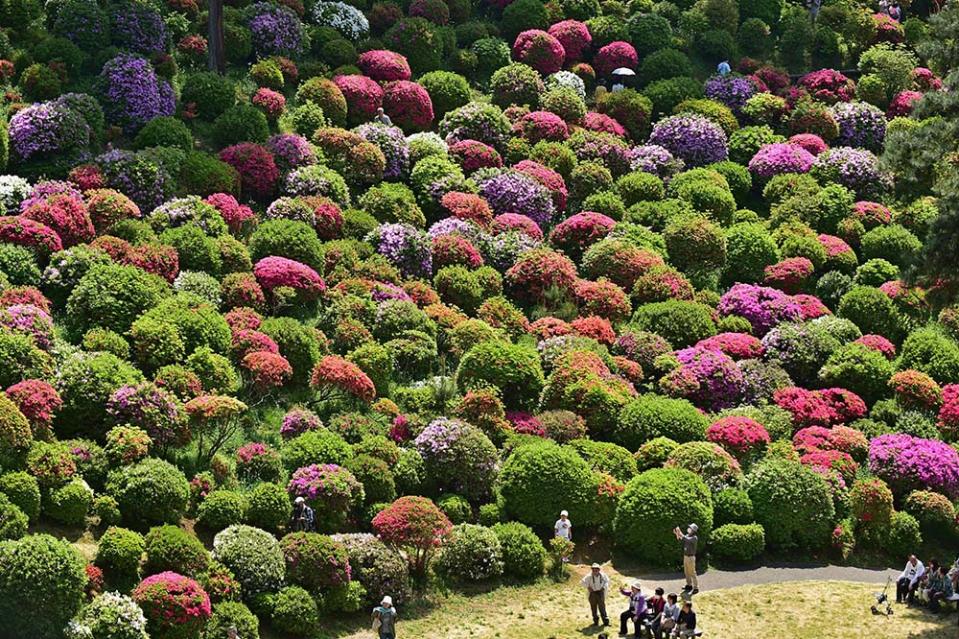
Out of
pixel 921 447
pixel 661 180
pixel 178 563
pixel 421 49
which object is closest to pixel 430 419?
pixel 178 563

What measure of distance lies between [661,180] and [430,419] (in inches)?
581

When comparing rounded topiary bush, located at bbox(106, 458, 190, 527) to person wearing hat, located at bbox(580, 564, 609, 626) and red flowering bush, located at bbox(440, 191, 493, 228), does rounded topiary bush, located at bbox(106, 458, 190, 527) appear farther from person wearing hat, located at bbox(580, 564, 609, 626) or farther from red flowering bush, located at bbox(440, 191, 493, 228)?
red flowering bush, located at bbox(440, 191, 493, 228)

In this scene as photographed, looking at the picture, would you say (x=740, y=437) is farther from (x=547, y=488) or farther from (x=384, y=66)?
(x=384, y=66)

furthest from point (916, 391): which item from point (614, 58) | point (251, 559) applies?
point (614, 58)

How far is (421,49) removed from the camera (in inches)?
2188

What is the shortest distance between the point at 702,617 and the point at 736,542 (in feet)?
10.4

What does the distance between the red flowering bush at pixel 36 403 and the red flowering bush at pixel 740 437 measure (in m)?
14.7

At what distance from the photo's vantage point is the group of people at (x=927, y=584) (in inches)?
1395

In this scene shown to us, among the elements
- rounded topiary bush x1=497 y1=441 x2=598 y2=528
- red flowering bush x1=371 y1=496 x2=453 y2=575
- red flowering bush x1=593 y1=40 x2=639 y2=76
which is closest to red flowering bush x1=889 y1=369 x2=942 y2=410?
rounded topiary bush x1=497 y1=441 x2=598 y2=528

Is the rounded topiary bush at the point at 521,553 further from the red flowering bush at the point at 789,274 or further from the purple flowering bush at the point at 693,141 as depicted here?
the purple flowering bush at the point at 693,141

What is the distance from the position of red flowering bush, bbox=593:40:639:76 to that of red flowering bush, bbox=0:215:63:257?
23.0m

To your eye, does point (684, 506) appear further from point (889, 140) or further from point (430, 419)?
point (889, 140)

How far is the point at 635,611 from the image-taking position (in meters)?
33.2

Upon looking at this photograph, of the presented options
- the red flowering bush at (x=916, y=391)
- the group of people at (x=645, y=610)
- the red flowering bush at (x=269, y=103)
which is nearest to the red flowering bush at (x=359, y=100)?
the red flowering bush at (x=269, y=103)
